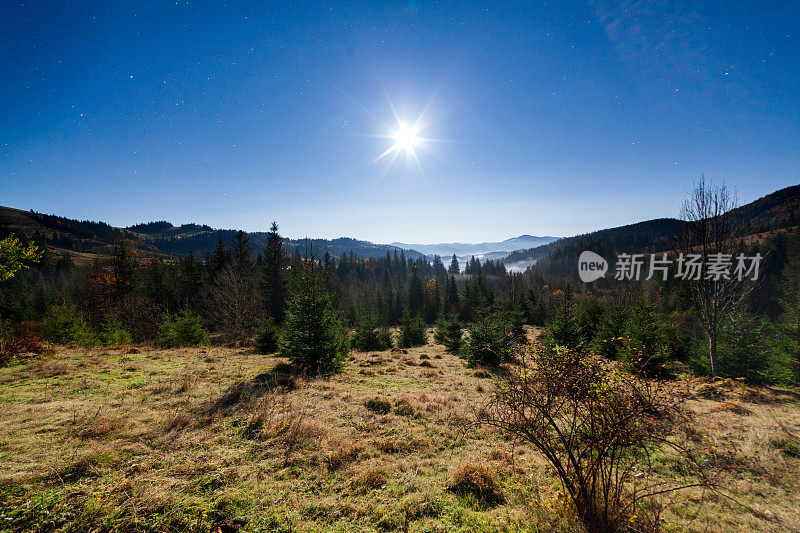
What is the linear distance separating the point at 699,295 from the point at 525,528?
1958 centimetres

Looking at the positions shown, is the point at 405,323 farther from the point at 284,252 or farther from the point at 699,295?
the point at 699,295

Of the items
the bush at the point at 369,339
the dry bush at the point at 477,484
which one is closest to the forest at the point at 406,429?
the dry bush at the point at 477,484

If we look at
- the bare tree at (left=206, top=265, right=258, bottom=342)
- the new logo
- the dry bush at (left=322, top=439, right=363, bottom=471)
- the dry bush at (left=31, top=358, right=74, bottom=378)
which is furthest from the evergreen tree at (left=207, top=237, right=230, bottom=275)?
the new logo

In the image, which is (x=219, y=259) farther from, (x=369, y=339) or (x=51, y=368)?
(x=51, y=368)

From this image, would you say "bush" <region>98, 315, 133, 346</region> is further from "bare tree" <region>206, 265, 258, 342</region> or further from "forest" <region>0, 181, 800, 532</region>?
"bare tree" <region>206, 265, 258, 342</region>

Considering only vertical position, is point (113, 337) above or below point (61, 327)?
below

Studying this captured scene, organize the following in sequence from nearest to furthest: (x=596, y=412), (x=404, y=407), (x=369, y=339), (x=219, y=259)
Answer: (x=596, y=412) < (x=404, y=407) < (x=369, y=339) < (x=219, y=259)

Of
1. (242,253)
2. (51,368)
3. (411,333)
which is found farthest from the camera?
(242,253)

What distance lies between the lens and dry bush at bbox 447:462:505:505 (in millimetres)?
5051

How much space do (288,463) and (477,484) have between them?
158 inches

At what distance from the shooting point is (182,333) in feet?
63.6

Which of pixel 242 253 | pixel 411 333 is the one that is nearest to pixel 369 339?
pixel 411 333

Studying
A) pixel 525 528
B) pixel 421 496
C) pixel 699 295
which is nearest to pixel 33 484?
pixel 421 496

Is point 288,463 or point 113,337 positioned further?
point 113,337
